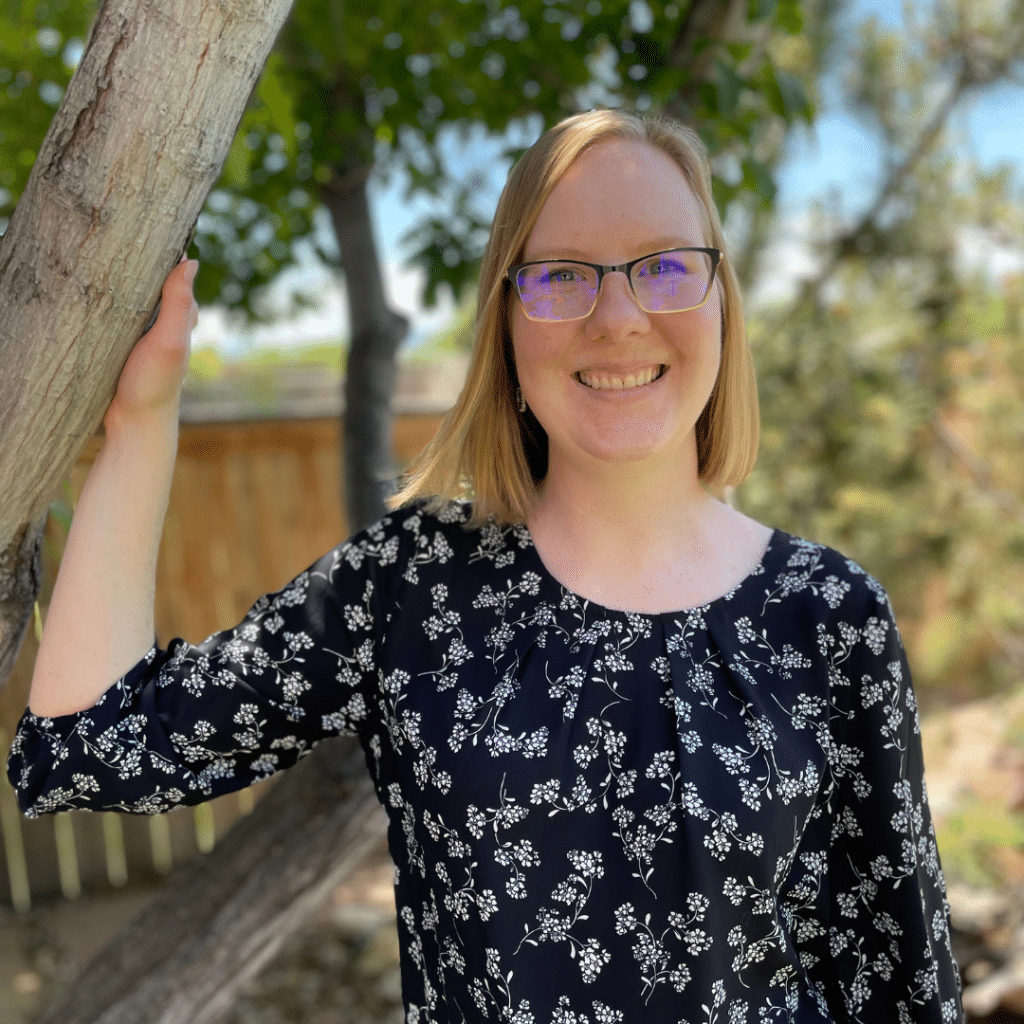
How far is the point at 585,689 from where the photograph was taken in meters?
1.20

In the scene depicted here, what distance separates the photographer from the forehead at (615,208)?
1.20 m

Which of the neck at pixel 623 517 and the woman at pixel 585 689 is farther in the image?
the neck at pixel 623 517

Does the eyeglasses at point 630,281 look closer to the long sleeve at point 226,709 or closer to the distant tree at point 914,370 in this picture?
the long sleeve at point 226,709

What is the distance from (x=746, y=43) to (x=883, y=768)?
1.38m

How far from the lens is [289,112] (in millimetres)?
1859

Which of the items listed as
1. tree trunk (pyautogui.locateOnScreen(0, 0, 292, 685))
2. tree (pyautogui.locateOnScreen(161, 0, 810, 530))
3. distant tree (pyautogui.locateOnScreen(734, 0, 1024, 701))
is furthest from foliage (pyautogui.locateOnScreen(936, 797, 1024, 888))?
tree trunk (pyautogui.locateOnScreen(0, 0, 292, 685))

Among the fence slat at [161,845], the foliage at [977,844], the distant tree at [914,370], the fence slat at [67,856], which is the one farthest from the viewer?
the distant tree at [914,370]

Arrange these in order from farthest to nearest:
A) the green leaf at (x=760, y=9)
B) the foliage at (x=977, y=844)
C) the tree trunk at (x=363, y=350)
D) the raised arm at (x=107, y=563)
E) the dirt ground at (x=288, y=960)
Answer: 1. the foliage at (x=977, y=844)
2. the dirt ground at (x=288, y=960)
3. the tree trunk at (x=363, y=350)
4. the green leaf at (x=760, y=9)
5. the raised arm at (x=107, y=563)

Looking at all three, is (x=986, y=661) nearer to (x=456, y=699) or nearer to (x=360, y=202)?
(x=360, y=202)

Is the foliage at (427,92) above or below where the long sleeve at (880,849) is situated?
above

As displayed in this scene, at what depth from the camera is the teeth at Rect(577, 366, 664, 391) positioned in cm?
121

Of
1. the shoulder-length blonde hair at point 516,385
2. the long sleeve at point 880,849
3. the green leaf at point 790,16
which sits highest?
the green leaf at point 790,16

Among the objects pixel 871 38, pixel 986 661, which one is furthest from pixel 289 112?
pixel 986 661

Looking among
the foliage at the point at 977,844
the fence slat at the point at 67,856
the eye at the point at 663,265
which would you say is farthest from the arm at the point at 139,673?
the fence slat at the point at 67,856
